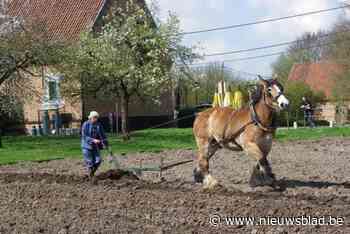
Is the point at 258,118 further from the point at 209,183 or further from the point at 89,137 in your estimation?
the point at 89,137

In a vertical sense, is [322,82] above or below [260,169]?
above

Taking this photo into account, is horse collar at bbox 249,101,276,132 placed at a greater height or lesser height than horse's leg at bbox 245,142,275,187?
greater

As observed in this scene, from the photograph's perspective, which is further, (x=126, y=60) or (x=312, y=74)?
(x=312, y=74)

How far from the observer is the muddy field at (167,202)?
9.02 metres

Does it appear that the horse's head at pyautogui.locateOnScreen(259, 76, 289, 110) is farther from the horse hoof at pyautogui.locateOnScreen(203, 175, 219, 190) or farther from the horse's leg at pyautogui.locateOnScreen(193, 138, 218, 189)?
the horse's leg at pyautogui.locateOnScreen(193, 138, 218, 189)

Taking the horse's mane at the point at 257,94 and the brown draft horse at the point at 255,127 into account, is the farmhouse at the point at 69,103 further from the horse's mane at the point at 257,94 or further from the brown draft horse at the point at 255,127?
the horse's mane at the point at 257,94

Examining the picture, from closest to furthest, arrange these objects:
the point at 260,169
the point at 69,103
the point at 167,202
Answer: the point at 167,202 < the point at 260,169 < the point at 69,103

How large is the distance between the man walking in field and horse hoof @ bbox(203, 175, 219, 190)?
3074 mm

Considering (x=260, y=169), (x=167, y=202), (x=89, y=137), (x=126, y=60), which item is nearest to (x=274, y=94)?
(x=260, y=169)

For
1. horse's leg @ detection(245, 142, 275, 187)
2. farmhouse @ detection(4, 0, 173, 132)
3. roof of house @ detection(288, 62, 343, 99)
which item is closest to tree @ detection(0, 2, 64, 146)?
farmhouse @ detection(4, 0, 173, 132)

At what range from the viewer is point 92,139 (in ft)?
50.4

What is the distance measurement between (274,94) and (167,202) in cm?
297

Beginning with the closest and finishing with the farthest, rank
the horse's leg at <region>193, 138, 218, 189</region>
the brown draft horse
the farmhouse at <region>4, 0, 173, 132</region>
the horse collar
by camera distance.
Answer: the brown draft horse, the horse collar, the horse's leg at <region>193, 138, 218, 189</region>, the farmhouse at <region>4, 0, 173, 132</region>

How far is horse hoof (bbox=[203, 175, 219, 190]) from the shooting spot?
42.2ft
